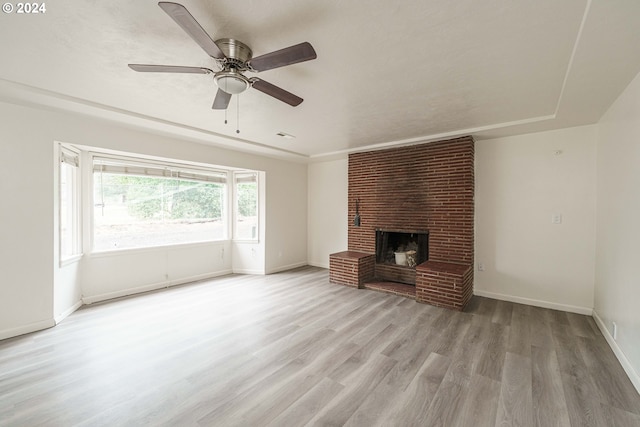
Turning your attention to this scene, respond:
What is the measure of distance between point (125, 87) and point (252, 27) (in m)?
1.64

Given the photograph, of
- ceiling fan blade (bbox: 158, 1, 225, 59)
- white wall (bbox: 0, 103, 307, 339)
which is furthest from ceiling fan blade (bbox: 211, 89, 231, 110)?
white wall (bbox: 0, 103, 307, 339)

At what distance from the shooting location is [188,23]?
131 cm

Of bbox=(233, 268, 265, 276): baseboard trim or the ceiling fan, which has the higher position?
the ceiling fan

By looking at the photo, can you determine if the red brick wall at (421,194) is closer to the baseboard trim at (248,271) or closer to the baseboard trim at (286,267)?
the baseboard trim at (286,267)

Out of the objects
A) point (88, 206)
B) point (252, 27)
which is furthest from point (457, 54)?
point (88, 206)

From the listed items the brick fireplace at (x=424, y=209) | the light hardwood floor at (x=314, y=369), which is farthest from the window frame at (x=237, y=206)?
the light hardwood floor at (x=314, y=369)

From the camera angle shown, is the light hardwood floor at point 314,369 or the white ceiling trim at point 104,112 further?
the white ceiling trim at point 104,112

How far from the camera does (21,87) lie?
94.2 inches

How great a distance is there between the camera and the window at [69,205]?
10.9 ft

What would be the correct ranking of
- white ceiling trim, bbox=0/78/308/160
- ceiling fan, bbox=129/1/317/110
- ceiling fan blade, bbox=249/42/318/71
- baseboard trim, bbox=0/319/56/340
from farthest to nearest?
baseboard trim, bbox=0/319/56/340 < white ceiling trim, bbox=0/78/308/160 < ceiling fan blade, bbox=249/42/318/71 < ceiling fan, bbox=129/1/317/110

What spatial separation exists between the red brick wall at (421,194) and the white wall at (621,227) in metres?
1.38

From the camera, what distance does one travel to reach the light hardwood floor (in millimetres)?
1722

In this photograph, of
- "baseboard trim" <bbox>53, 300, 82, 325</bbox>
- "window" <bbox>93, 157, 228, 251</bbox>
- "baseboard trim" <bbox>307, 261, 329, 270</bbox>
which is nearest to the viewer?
"baseboard trim" <bbox>53, 300, 82, 325</bbox>

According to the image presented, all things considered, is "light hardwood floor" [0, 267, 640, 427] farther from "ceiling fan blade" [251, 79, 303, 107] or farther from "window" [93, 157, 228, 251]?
"ceiling fan blade" [251, 79, 303, 107]
